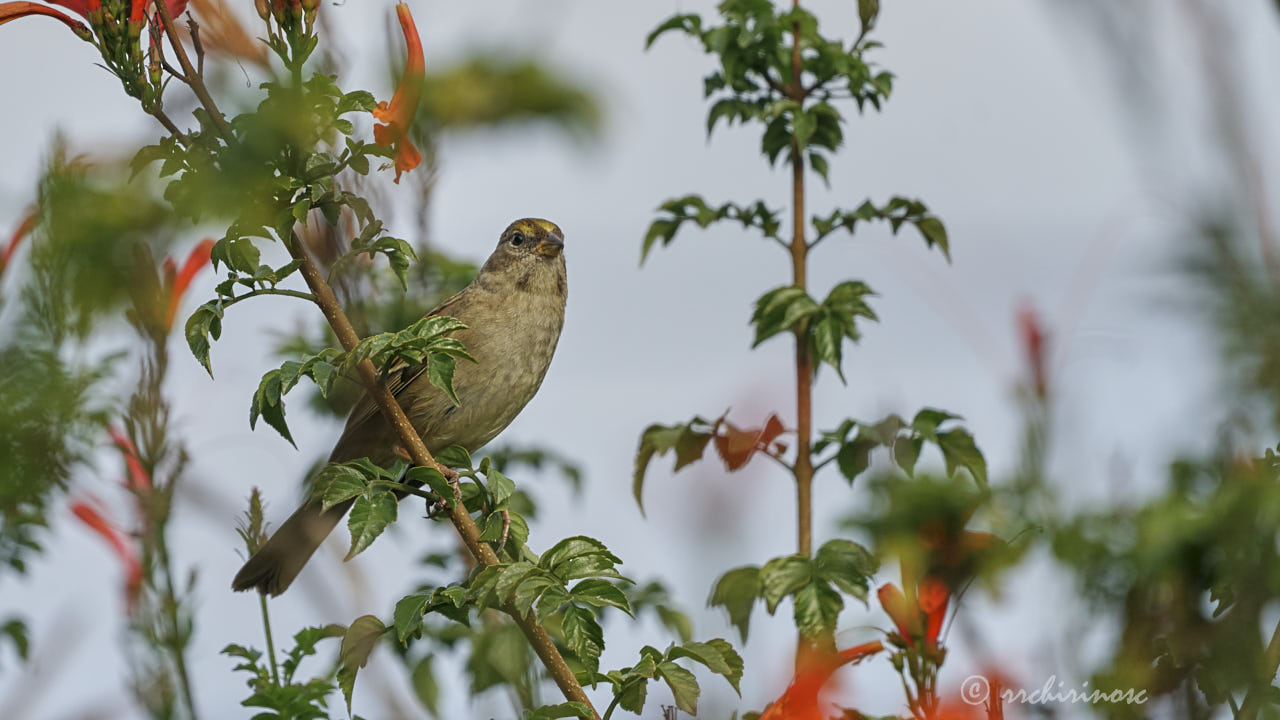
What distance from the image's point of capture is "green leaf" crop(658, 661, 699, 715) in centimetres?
192

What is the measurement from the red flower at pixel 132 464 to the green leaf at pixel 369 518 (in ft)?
1.91

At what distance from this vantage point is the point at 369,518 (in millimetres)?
2154

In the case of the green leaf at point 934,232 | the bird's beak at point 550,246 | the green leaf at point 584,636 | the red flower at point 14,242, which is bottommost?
the green leaf at point 584,636

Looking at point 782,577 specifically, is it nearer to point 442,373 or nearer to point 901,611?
point 901,611

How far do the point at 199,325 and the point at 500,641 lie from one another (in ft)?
4.06

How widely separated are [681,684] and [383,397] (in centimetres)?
73

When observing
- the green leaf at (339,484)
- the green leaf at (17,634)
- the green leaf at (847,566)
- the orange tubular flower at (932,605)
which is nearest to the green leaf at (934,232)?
the green leaf at (847,566)

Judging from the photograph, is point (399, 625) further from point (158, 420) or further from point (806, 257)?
point (806, 257)

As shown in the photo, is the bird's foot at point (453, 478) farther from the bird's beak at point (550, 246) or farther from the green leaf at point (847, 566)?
the bird's beak at point (550, 246)

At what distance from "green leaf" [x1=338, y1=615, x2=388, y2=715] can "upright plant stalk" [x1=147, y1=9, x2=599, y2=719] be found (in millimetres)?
230

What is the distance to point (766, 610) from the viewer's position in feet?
8.36

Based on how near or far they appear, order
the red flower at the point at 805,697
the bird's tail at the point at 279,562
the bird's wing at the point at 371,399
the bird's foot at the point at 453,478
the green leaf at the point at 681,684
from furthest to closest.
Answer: the bird's wing at the point at 371,399 → the bird's tail at the point at 279,562 → the bird's foot at the point at 453,478 → the green leaf at the point at 681,684 → the red flower at the point at 805,697

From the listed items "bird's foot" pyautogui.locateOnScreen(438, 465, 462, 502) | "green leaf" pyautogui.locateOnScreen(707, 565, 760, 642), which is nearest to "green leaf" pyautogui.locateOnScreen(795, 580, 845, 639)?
"green leaf" pyautogui.locateOnScreen(707, 565, 760, 642)

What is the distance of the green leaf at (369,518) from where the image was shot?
6.93ft
